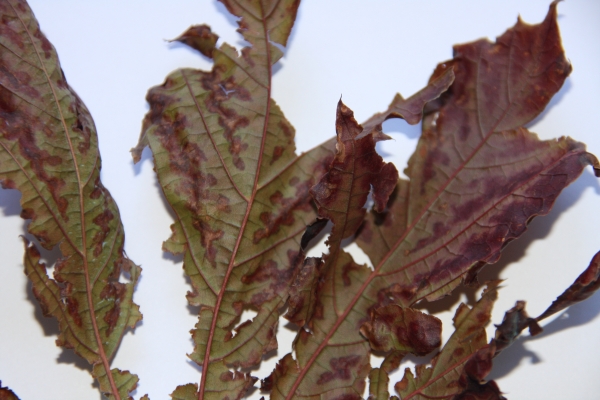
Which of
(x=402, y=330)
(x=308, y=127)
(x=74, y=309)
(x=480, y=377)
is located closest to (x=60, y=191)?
(x=74, y=309)

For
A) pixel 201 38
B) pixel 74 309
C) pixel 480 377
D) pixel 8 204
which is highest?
pixel 201 38

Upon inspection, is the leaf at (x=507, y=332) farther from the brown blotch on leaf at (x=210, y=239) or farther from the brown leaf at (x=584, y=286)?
the brown blotch on leaf at (x=210, y=239)

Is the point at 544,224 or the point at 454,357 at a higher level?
the point at 544,224

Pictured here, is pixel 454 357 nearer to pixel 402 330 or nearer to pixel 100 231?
pixel 402 330

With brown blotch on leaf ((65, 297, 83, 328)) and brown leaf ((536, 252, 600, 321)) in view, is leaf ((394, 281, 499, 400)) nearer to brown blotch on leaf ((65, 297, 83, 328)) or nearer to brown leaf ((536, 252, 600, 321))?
brown leaf ((536, 252, 600, 321))

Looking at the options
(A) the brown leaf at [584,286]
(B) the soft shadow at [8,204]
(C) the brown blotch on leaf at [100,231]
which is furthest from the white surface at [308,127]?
(A) the brown leaf at [584,286]

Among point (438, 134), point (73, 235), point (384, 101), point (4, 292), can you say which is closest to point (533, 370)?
point (438, 134)

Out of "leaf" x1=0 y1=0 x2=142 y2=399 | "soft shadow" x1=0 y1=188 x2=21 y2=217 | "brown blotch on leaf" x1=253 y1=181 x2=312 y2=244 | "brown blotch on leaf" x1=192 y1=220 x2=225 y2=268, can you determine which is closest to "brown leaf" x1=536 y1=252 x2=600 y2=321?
"brown blotch on leaf" x1=253 y1=181 x2=312 y2=244
